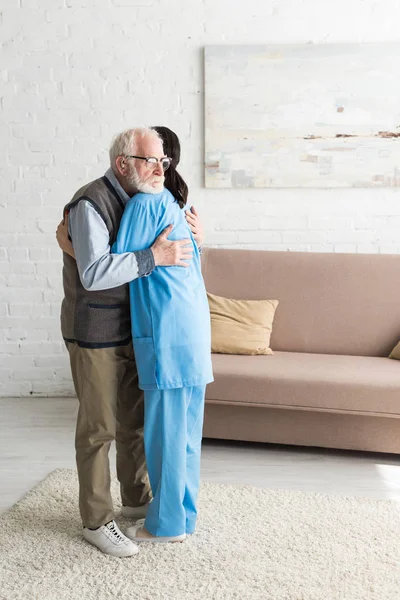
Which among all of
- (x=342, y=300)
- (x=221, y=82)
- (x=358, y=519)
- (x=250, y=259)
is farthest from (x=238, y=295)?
(x=358, y=519)

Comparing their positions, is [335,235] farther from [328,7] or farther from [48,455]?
[48,455]

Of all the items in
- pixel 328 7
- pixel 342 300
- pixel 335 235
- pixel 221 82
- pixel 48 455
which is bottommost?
pixel 48 455

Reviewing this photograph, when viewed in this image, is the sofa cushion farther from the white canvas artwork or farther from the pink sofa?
the white canvas artwork

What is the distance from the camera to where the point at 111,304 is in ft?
8.05

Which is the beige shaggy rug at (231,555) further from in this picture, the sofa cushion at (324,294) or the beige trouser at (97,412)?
the sofa cushion at (324,294)

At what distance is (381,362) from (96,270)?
190 centimetres

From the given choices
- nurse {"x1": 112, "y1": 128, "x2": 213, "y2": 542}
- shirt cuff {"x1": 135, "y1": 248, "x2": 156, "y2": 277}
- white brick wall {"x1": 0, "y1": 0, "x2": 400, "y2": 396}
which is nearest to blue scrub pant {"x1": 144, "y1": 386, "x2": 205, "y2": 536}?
nurse {"x1": 112, "y1": 128, "x2": 213, "y2": 542}

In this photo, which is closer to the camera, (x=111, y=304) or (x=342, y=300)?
(x=111, y=304)

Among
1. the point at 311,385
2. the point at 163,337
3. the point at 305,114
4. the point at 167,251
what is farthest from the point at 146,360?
the point at 305,114

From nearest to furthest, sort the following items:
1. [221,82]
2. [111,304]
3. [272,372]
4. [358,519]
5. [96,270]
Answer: [96,270] < [111,304] < [358,519] < [272,372] < [221,82]

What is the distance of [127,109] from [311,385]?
208 centimetres

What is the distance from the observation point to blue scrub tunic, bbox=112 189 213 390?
2377mm

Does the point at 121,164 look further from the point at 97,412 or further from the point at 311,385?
the point at 311,385

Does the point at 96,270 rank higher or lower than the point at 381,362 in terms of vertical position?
higher
